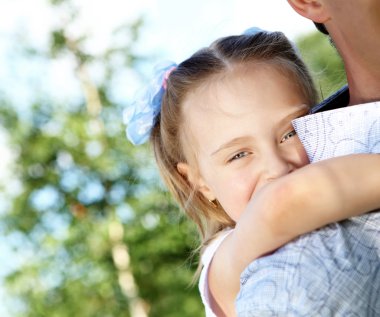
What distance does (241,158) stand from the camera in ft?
6.43

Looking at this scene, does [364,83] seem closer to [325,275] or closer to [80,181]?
[325,275]

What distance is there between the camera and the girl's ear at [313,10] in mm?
1562

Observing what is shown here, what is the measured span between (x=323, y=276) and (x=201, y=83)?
1142 mm

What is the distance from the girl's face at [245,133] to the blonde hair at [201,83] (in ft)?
0.23

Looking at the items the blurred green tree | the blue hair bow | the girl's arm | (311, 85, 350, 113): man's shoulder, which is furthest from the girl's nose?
the blurred green tree

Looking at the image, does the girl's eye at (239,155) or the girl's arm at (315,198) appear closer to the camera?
the girl's arm at (315,198)

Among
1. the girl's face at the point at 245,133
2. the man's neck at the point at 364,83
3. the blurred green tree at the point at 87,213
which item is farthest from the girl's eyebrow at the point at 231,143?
the blurred green tree at the point at 87,213

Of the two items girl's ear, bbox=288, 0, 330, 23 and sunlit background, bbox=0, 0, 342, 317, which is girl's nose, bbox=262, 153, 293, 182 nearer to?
Result: girl's ear, bbox=288, 0, 330, 23

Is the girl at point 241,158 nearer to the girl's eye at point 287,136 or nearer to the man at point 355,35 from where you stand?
the girl's eye at point 287,136

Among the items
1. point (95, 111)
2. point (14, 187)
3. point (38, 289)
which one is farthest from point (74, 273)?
point (95, 111)

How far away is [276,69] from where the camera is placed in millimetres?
2131

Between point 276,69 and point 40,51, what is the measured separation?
9178 mm

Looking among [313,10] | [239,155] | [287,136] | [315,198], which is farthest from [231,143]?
[315,198]

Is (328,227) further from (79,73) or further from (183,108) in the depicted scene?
(79,73)
